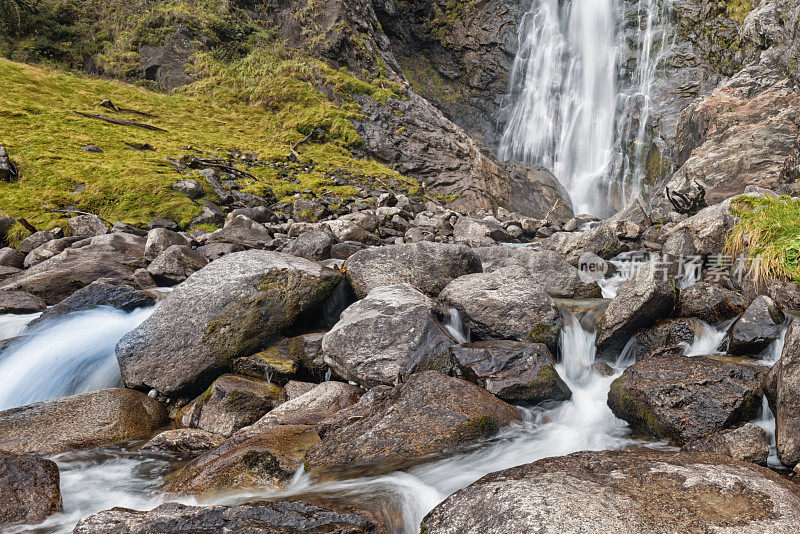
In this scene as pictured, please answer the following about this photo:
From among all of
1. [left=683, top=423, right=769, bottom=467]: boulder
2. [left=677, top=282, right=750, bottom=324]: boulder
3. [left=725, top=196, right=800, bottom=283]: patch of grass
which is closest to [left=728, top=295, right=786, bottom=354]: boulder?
[left=677, top=282, right=750, bottom=324]: boulder

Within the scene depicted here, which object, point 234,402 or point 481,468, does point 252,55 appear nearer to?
point 234,402

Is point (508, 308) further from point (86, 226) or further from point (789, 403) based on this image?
point (86, 226)

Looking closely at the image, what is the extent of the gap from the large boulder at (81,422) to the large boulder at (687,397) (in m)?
4.75

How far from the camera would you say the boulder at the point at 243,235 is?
9727 millimetres

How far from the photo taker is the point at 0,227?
938 centimetres

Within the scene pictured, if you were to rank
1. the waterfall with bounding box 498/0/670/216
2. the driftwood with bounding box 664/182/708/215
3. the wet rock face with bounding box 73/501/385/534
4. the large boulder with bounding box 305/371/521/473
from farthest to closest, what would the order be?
the waterfall with bounding box 498/0/670/216, the driftwood with bounding box 664/182/708/215, the large boulder with bounding box 305/371/521/473, the wet rock face with bounding box 73/501/385/534

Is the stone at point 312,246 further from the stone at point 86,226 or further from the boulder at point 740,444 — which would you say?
the boulder at point 740,444

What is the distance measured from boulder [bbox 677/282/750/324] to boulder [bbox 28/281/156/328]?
24.7 ft

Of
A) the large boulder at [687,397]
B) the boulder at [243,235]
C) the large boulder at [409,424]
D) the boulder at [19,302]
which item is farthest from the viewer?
the boulder at [243,235]

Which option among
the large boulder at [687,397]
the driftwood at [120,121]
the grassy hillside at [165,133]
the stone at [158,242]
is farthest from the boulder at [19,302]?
the driftwood at [120,121]

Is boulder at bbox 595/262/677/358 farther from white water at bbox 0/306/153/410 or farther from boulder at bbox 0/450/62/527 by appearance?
white water at bbox 0/306/153/410

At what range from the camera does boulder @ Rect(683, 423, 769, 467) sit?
2.93m

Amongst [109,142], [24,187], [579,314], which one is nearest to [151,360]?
[579,314]

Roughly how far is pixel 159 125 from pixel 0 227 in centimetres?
981
